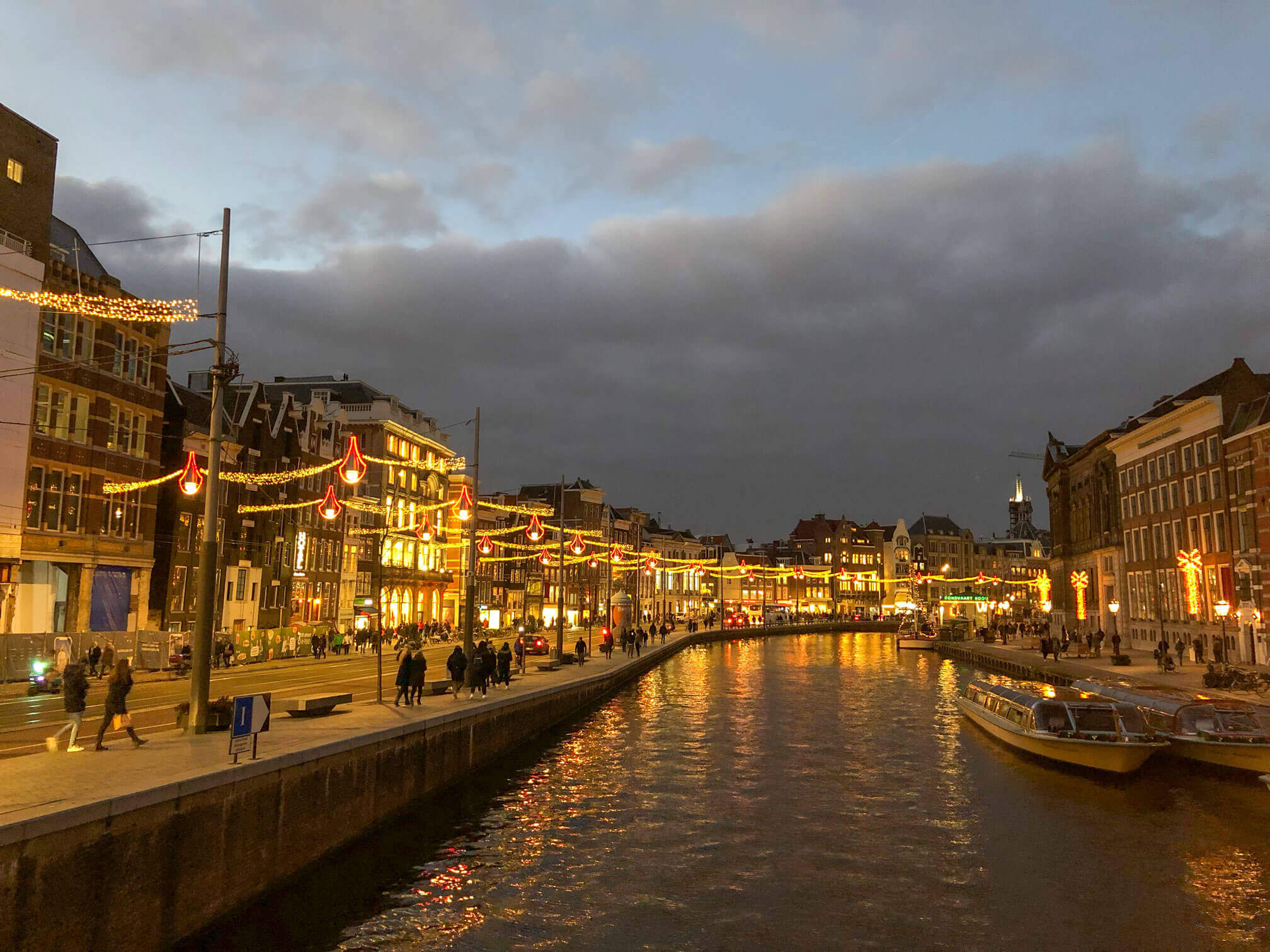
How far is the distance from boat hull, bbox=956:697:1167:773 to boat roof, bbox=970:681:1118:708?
126cm

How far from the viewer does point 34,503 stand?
43.4 metres

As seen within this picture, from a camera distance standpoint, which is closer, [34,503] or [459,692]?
[459,692]

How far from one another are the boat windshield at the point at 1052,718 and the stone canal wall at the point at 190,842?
20769 mm

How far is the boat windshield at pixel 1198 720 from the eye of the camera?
96.1ft

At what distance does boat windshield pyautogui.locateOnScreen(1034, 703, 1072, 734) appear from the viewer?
3170cm

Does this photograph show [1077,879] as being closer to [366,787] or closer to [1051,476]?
[366,787]

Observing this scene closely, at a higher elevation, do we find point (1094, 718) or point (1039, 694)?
point (1039, 694)

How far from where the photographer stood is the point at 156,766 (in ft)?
52.6

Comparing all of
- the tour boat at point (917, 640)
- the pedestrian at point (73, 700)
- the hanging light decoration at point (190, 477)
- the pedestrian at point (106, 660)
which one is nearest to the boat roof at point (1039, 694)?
the pedestrian at point (73, 700)

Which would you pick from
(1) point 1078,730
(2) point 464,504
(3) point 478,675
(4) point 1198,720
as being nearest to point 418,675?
(3) point 478,675

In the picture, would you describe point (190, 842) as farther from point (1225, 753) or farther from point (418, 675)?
point (1225, 753)

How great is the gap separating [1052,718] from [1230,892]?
46.5 ft

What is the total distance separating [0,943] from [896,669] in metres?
72.0

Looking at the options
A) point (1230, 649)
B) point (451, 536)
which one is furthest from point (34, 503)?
point (1230, 649)
